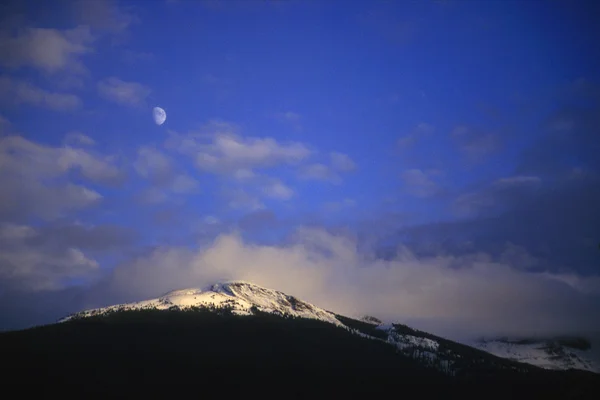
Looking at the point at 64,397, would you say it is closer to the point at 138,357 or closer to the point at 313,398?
the point at 138,357

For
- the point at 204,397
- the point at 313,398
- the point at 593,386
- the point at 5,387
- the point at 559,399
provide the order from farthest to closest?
the point at 313,398 → the point at 204,397 → the point at 559,399 → the point at 5,387 → the point at 593,386

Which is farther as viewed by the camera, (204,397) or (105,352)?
(105,352)

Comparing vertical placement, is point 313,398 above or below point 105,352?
below

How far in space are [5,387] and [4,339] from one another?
48520 millimetres

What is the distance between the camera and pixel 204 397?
181 metres

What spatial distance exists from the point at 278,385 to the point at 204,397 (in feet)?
112

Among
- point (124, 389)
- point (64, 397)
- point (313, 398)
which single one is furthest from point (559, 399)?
point (64, 397)

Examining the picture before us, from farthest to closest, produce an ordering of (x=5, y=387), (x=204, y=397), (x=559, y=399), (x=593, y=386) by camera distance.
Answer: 1. (x=204, y=397)
2. (x=559, y=399)
3. (x=5, y=387)
4. (x=593, y=386)

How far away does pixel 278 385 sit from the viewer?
200 m

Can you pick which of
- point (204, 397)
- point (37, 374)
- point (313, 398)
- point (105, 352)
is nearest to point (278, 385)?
point (313, 398)

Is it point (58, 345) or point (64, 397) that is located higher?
point (58, 345)

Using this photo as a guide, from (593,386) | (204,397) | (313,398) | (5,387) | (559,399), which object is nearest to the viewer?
(593,386)

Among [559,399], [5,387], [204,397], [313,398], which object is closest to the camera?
[5,387]

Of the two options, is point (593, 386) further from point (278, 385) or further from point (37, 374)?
point (37, 374)
